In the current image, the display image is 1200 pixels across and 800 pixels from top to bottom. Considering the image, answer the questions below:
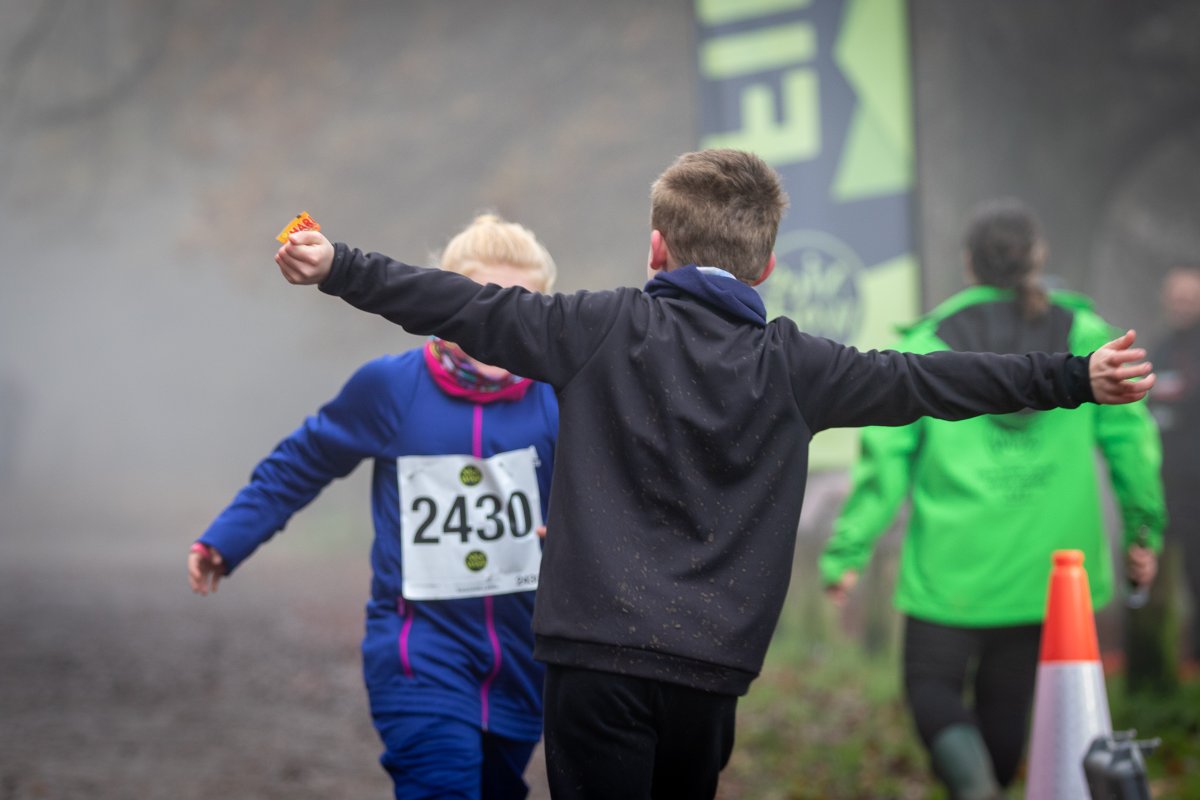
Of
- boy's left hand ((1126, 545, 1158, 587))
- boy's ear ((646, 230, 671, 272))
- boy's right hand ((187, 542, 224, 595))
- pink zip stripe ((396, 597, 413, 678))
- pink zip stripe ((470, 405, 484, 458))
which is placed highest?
boy's ear ((646, 230, 671, 272))

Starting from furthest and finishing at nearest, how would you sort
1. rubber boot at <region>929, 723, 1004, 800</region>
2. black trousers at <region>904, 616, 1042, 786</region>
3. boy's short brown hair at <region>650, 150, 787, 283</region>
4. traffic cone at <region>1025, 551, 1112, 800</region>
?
1. black trousers at <region>904, 616, 1042, 786</region>
2. rubber boot at <region>929, 723, 1004, 800</region>
3. traffic cone at <region>1025, 551, 1112, 800</region>
4. boy's short brown hair at <region>650, 150, 787, 283</region>

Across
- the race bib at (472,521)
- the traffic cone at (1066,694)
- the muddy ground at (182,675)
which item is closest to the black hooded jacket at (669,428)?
the race bib at (472,521)

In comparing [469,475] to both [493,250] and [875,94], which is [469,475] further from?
[875,94]

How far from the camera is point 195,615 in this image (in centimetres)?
690

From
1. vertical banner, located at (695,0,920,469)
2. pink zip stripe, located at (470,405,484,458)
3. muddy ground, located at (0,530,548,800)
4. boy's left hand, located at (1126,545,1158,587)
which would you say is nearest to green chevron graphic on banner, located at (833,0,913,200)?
vertical banner, located at (695,0,920,469)

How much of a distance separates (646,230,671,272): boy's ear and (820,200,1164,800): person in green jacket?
1.65 meters

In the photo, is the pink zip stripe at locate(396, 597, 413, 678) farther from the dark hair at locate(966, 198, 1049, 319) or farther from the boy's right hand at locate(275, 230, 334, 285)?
the dark hair at locate(966, 198, 1049, 319)

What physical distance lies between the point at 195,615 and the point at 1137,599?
15.4ft

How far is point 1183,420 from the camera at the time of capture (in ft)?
22.2

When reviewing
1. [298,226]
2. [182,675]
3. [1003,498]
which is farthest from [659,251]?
[182,675]

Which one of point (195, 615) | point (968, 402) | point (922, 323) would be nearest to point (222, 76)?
point (195, 615)

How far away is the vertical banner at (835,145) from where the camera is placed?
260 inches

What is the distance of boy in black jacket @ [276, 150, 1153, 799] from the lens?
2.24m

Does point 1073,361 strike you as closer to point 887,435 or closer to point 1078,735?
point 1078,735
